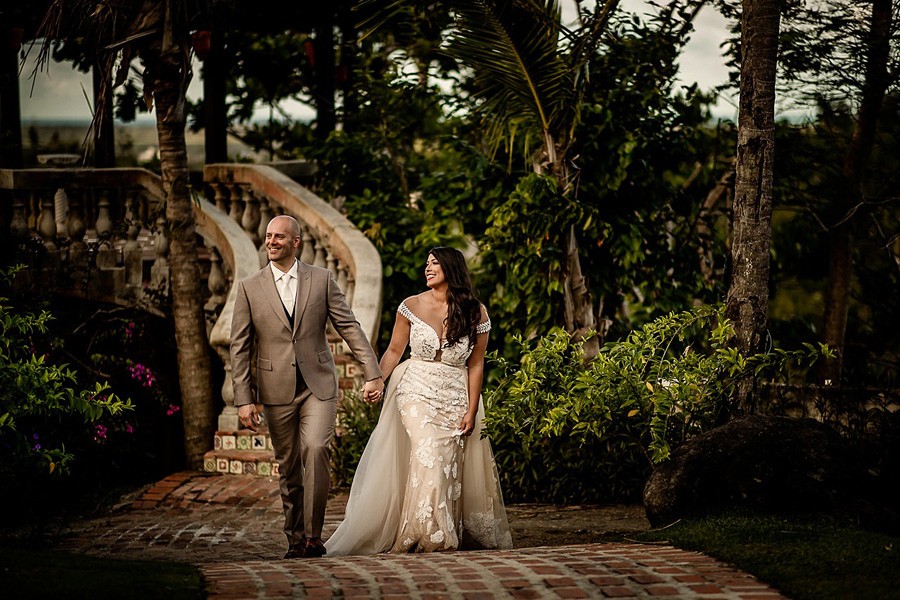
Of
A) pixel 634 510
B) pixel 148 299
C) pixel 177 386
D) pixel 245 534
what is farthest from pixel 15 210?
pixel 634 510

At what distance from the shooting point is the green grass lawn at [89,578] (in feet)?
16.0

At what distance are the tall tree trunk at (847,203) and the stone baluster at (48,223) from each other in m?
7.53

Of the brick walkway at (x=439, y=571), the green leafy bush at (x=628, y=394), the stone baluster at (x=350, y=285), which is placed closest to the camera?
the brick walkway at (x=439, y=571)

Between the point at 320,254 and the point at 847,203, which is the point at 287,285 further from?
the point at 847,203

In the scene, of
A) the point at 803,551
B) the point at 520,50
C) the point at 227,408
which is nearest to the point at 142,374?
the point at 227,408

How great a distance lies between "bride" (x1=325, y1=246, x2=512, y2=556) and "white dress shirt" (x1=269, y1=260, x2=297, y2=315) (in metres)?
0.71

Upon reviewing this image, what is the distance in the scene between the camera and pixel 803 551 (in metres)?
5.93

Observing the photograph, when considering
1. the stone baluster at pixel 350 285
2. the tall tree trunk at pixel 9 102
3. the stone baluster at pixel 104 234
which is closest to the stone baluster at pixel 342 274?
the stone baluster at pixel 350 285

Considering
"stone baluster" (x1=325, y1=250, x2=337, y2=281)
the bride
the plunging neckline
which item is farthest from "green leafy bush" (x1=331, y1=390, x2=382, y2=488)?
the plunging neckline

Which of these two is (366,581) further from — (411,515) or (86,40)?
(86,40)

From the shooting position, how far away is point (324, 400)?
700 cm

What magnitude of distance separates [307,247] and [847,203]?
18.5 ft

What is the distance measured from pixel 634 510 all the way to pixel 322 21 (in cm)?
862

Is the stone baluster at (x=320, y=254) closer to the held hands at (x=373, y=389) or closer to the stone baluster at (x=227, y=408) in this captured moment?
the stone baluster at (x=227, y=408)
